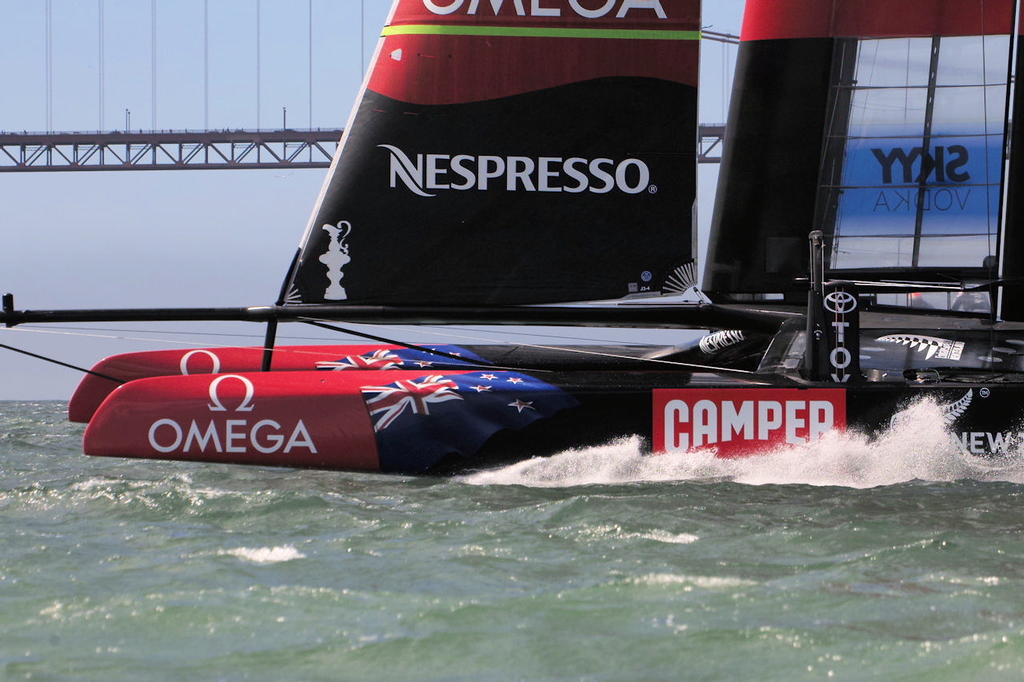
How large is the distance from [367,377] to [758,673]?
10.3ft

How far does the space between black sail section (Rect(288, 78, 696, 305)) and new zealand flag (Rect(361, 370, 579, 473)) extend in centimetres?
73

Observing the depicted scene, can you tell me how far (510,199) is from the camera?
564 centimetres

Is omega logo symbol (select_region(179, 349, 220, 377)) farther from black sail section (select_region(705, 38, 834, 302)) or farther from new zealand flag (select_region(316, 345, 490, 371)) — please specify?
black sail section (select_region(705, 38, 834, 302))

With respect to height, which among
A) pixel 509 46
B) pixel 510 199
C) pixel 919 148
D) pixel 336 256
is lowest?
pixel 336 256

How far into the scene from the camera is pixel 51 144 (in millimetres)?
48062

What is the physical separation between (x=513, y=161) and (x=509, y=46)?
1.89 ft

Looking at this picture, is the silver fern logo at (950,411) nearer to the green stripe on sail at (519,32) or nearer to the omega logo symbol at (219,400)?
the green stripe on sail at (519,32)

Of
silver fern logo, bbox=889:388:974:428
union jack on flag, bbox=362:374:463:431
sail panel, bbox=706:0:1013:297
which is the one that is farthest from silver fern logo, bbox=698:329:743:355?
union jack on flag, bbox=362:374:463:431

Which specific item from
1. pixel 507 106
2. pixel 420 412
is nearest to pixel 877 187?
pixel 507 106

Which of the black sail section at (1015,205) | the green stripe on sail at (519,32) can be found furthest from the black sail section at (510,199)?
the black sail section at (1015,205)

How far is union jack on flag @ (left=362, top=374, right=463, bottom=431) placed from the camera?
5.00 m

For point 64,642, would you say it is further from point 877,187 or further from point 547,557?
point 877,187

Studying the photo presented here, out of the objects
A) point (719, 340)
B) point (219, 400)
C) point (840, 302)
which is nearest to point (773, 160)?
point (719, 340)

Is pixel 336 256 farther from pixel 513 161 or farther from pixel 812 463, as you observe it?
pixel 812 463
